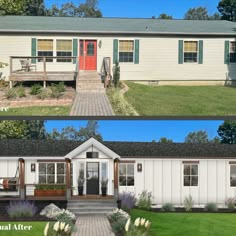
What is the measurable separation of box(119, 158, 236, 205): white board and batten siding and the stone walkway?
578 millimetres

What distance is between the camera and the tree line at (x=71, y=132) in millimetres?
5375

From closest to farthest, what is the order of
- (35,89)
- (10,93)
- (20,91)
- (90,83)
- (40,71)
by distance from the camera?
(10,93)
(20,91)
(35,89)
(90,83)
(40,71)

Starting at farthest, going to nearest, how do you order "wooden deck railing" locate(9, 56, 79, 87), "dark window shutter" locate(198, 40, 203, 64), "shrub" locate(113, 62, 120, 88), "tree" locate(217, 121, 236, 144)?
"dark window shutter" locate(198, 40, 203, 64) → "wooden deck railing" locate(9, 56, 79, 87) → "shrub" locate(113, 62, 120, 88) → "tree" locate(217, 121, 236, 144)

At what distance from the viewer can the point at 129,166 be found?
5508mm

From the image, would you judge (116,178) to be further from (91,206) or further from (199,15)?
(199,15)

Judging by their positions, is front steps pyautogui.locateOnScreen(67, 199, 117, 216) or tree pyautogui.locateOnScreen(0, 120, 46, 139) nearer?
tree pyautogui.locateOnScreen(0, 120, 46, 139)

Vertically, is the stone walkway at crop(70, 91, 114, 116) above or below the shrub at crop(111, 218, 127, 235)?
above

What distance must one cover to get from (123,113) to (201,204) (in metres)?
1.07

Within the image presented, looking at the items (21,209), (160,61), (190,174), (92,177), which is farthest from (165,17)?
(160,61)

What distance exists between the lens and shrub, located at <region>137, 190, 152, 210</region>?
18.2 feet

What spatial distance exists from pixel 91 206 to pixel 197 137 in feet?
3.71

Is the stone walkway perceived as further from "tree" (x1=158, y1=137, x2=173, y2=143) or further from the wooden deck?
the wooden deck

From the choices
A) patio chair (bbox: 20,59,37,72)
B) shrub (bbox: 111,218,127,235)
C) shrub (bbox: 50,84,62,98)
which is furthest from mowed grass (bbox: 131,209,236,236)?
patio chair (bbox: 20,59,37,72)

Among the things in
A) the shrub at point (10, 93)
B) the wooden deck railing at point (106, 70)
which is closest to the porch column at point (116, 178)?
the shrub at point (10, 93)
